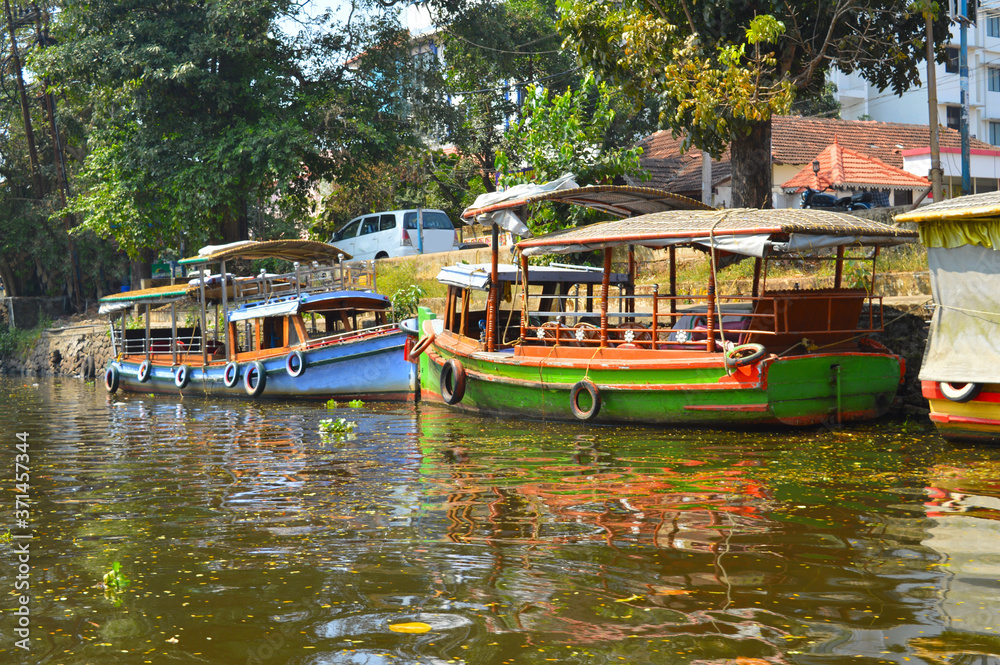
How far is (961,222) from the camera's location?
927 centimetres

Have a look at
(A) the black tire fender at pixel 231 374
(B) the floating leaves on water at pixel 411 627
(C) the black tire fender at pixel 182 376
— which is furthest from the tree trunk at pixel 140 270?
(B) the floating leaves on water at pixel 411 627

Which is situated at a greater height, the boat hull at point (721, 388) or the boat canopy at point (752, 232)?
the boat canopy at point (752, 232)

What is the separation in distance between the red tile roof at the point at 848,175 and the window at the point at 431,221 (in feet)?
28.5

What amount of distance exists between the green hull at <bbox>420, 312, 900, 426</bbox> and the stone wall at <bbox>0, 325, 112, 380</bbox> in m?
19.2

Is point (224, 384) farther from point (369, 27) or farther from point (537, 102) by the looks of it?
point (369, 27)

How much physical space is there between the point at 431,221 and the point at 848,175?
10.3m

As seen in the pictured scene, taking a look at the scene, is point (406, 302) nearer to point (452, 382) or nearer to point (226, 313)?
point (226, 313)

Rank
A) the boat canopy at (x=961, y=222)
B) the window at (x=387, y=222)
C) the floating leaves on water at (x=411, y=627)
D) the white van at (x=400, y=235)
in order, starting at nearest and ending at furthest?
1. the floating leaves on water at (x=411, y=627)
2. the boat canopy at (x=961, y=222)
3. the white van at (x=400, y=235)
4. the window at (x=387, y=222)

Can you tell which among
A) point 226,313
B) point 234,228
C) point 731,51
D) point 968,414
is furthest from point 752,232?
point 234,228

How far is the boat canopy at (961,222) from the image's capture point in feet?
29.5

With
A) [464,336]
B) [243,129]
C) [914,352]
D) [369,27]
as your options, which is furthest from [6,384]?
[914,352]

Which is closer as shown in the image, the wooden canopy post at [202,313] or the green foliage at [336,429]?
the green foliage at [336,429]

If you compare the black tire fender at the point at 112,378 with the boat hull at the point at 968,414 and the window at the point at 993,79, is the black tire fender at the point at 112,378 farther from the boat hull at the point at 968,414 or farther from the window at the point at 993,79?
the window at the point at 993,79

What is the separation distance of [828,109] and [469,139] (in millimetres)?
14219
